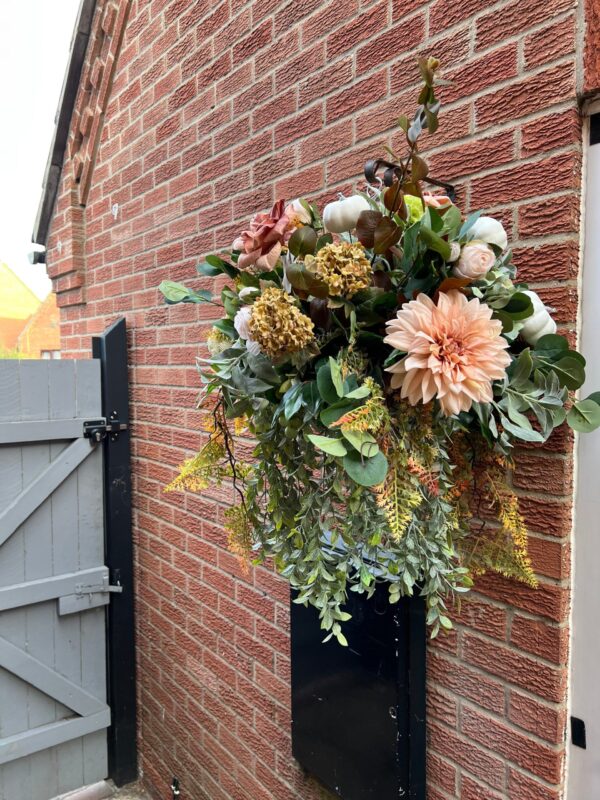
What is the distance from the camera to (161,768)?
2.59 m

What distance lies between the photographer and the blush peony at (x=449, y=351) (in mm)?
733

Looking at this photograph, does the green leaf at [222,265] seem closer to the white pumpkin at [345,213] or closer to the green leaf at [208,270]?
the green leaf at [208,270]

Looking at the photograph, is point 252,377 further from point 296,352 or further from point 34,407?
point 34,407

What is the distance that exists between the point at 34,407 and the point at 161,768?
1768 millimetres

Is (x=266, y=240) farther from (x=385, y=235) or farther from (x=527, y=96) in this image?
(x=527, y=96)

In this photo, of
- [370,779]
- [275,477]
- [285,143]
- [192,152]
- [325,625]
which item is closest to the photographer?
[325,625]

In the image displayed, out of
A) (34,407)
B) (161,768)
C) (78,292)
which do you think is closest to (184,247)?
(34,407)

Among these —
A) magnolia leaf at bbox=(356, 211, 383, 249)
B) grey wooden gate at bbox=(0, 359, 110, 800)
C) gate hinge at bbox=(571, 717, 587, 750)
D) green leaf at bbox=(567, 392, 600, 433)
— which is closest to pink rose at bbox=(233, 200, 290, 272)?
magnolia leaf at bbox=(356, 211, 383, 249)

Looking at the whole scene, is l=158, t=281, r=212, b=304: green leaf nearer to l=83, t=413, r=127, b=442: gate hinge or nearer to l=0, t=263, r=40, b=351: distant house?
l=83, t=413, r=127, b=442: gate hinge

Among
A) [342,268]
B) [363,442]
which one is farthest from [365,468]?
[342,268]

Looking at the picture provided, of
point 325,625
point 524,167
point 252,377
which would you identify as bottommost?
point 325,625

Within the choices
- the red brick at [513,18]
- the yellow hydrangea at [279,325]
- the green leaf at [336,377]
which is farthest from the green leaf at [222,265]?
the red brick at [513,18]

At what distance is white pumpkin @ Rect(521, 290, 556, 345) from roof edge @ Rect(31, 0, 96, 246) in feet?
10.1

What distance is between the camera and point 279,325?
0.78 metres
